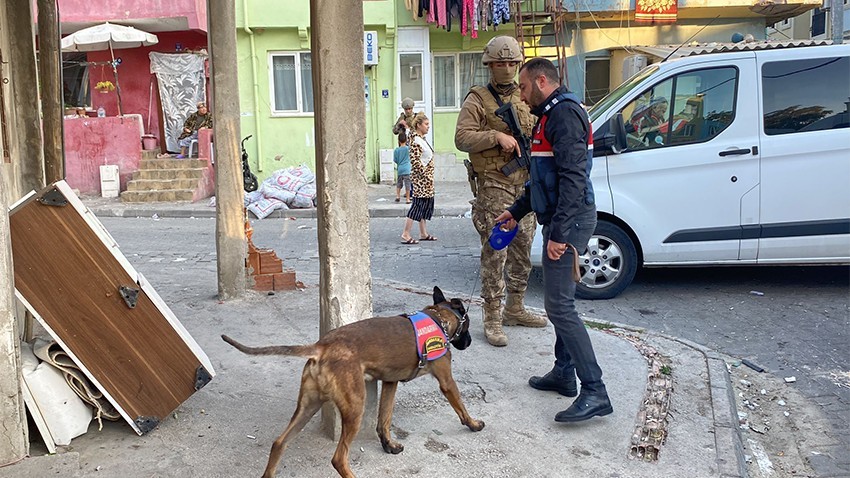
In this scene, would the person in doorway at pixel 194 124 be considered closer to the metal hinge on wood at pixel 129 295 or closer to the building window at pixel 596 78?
the building window at pixel 596 78

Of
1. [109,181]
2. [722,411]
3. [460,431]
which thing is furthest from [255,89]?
[722,411]

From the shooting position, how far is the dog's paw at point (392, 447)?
370 centimetres

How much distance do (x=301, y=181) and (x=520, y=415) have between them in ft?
34.4

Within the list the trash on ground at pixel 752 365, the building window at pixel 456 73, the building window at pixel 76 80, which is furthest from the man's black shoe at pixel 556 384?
the building window at pixel 76 80

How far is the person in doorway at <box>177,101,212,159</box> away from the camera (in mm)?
15867

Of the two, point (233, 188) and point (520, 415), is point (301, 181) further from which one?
point (520, 415)

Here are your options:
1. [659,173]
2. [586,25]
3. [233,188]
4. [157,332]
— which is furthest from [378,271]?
[586,25]

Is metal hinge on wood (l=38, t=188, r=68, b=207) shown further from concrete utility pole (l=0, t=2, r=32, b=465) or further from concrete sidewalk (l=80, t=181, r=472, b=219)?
concrete sidewalk (l=80, t=181, r=472, b=219)

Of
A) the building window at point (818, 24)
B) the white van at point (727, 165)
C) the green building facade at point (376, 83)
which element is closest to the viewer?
the white van at point (727, 165)

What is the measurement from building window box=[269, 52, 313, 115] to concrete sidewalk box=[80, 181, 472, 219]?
10.0 ft

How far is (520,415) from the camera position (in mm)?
4180

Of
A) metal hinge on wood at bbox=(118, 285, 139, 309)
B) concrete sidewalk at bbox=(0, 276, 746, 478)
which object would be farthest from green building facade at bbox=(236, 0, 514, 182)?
metal hinge on wood at bbox=(118, 285, 139, 309)

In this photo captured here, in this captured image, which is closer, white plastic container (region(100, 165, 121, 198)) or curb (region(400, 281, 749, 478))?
curb (region(400, 281, 749, 478))

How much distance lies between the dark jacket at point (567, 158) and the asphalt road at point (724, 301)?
2.09 meters
